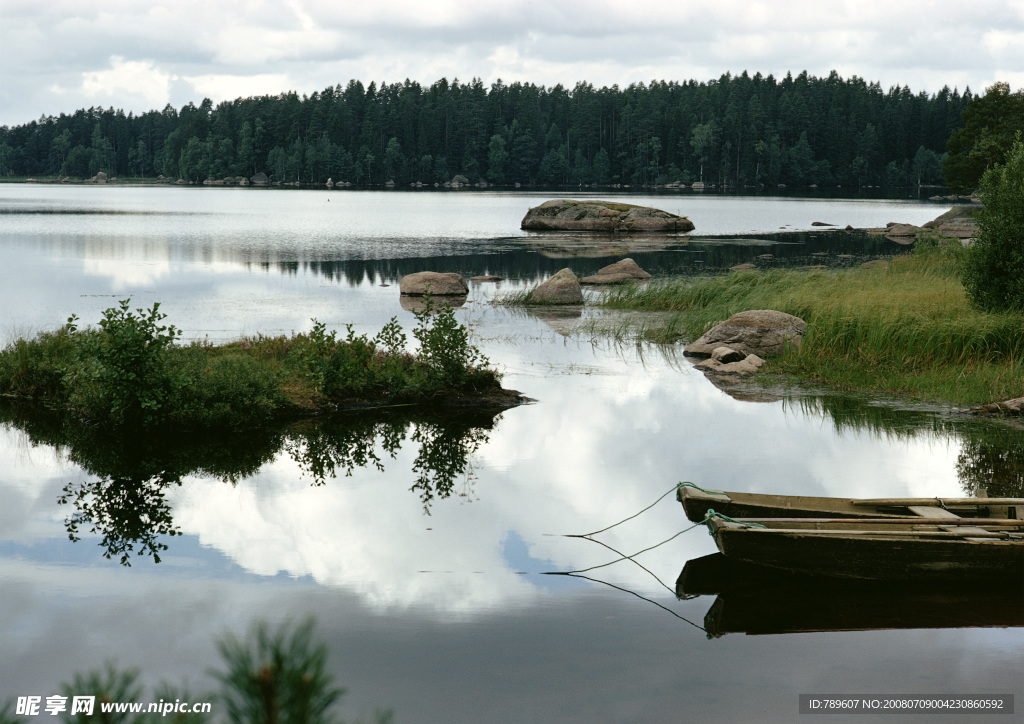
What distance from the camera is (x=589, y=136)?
531ft

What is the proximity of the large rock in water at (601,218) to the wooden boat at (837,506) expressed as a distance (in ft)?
162

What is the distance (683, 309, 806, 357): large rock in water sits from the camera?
18.8 metres

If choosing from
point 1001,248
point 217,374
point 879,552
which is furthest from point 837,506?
point 1001,248

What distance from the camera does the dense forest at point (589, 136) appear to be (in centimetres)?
14900

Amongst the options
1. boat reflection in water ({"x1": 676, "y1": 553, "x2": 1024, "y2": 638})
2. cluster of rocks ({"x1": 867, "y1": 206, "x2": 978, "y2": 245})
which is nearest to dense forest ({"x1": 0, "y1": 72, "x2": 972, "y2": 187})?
cluster of rocks ({"x1": 867, "y1": 206, "x2": 978, "y2": 245})

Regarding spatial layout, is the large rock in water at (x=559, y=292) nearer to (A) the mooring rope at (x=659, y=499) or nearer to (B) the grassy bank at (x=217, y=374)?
(B) the grassy bank at (x=217, y=374)

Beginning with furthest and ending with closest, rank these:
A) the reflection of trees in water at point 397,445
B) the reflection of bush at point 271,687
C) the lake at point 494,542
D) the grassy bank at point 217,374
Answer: the grassy bank at point 217,374, the reflection of trees in water at point 397,445, the lake at point 494,542, the reflection of bush at point 271,687

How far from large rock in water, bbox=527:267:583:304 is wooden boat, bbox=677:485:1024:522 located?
18556mm

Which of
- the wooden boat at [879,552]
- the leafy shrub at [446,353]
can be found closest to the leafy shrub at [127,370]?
the leafy shrub at [446,353]

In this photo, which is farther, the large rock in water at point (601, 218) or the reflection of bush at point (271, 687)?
the large rock in water at point (601, 218)

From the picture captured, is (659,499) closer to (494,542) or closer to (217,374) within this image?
(494,542)

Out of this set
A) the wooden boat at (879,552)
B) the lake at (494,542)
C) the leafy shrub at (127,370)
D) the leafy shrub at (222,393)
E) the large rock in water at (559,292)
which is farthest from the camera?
the large rock in water at (559,292)

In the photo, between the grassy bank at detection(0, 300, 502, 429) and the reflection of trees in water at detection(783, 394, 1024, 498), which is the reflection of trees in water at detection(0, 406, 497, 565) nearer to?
the grassy bank at detection(0, 300, 502, 429)

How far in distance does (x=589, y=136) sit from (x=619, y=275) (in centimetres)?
13487
